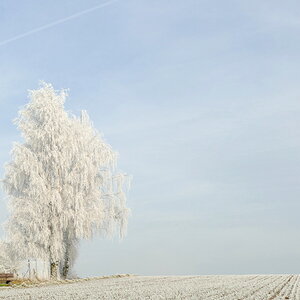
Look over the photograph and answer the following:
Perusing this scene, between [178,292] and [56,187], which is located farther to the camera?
Answer: [56,187]

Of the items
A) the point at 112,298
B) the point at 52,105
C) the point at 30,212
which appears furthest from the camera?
the point at 52,105

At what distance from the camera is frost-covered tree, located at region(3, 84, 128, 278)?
35.5 metres

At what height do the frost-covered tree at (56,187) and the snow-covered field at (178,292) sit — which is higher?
the frost-covered tree at (56,187)

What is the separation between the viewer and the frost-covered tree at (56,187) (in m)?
35.5

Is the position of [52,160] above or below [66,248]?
above

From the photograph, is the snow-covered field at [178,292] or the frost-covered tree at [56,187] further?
the frost-covered tree at [56,187]

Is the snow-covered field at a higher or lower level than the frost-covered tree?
lower

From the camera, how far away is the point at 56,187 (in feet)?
120

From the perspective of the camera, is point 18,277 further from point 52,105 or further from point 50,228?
point 52,105

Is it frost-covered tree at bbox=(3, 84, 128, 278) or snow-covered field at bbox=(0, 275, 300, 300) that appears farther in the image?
frost-covered tree at bbox=(3, 84, 128, 278)

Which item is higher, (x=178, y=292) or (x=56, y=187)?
(x=56, y=187)

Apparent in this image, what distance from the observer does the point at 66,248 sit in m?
37.7

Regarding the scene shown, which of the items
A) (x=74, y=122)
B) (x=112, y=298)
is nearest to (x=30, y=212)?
(x=74, y=122)

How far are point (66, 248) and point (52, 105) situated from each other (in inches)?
379
